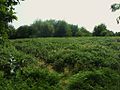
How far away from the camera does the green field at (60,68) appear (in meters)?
21.5

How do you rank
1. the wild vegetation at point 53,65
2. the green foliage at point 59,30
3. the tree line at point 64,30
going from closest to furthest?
1. the wild vegetation at point 53,65
2. the tree line at point 64,30
3. the green foliage at point 59,30

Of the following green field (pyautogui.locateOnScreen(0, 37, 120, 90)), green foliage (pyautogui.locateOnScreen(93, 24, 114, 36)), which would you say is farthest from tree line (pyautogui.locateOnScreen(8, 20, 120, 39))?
green field (pyautogui.locateOnScreen(0, 37, 120, 90))

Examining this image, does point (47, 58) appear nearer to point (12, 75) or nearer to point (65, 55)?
point (65, 55)

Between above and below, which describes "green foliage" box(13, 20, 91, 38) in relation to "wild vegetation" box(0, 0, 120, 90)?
above

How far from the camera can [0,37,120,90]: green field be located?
21.5m

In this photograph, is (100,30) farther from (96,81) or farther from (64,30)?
(96,81)

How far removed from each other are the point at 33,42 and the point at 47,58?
8930 mm

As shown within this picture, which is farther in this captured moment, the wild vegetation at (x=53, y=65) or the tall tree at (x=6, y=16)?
the wild vegetation at (x=53, y=65)

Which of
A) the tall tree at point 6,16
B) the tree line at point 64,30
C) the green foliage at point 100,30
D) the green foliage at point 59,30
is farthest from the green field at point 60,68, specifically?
the green foliage at point 59,30

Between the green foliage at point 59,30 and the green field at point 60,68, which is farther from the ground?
the green foliage at point 59,30

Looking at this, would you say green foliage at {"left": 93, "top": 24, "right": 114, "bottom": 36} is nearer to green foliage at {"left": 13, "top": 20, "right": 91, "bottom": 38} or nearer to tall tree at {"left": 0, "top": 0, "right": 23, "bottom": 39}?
green foliage at {"left": 13, "top": 20, "right": 91, "bottom": 38}

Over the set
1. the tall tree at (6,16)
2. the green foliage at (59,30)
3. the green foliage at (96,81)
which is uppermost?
the tall tree at (6,16)

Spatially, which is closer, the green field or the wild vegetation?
the wild vegetation

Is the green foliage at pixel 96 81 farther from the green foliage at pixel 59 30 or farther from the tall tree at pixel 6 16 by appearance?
the green foliage at pixel 59 30
